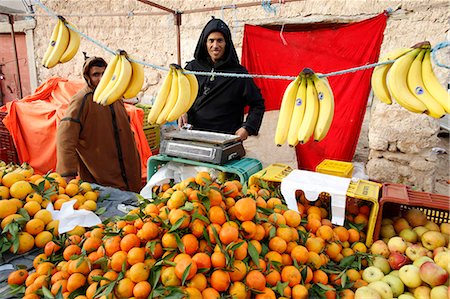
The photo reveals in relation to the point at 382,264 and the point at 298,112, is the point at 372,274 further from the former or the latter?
the point at 298,112

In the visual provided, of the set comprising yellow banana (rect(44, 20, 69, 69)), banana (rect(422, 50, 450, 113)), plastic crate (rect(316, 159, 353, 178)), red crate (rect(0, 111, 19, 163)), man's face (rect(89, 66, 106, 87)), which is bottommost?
red crate (rect(0, 111, 19, 163))

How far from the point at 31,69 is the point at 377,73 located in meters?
7.33

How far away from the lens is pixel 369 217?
1743 mm

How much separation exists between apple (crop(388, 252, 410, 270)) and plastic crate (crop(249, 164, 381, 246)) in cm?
16

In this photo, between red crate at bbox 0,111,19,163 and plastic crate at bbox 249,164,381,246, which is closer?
plastic crate at bbox 249,164,381,246

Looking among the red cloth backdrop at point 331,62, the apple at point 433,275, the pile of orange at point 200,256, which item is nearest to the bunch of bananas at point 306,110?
the pile of orange at point 200,256

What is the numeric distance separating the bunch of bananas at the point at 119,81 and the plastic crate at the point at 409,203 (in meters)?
1.69

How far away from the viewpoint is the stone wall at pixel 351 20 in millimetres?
→ 3225

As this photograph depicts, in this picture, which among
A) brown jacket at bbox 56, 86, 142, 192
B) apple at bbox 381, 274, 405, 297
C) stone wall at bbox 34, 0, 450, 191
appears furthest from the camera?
stone wall at bbox 34, 0, 450, 191

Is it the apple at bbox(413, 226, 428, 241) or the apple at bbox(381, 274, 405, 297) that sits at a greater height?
the apple at bbox(413, 226, 428, 241)

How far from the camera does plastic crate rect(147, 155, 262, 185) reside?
203 centimetres

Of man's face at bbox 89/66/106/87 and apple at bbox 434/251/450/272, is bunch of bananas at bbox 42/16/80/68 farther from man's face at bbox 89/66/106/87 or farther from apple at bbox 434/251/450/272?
apple at bbox 434/251/450/272

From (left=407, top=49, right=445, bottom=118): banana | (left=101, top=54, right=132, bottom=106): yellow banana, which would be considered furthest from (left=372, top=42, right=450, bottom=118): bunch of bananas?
(left=101, top=54, right=132, bottom=106): yellow banana

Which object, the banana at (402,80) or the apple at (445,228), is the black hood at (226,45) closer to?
the banana at (402,80)
